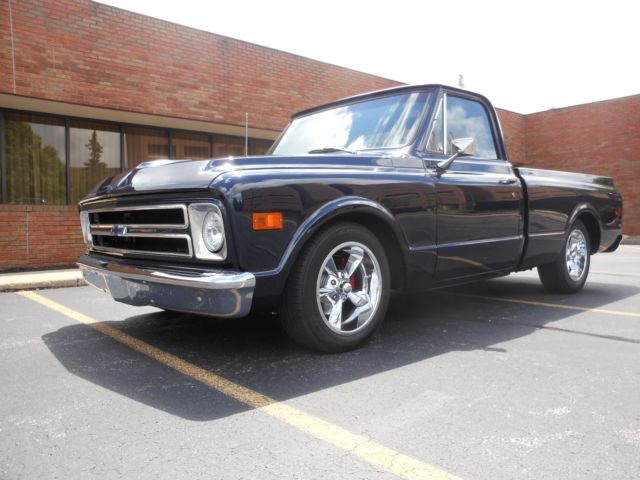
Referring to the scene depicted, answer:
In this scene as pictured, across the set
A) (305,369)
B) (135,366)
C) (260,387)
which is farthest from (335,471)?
(135,366)

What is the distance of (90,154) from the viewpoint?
32.5ft

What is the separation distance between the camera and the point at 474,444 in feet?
6.96

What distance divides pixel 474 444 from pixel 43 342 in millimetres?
3147

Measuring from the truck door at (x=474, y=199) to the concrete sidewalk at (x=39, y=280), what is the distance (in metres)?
5.37

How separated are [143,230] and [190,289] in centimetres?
71

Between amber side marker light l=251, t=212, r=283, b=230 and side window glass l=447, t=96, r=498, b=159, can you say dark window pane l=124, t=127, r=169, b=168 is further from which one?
amber side marker light l=251, t=212, r=283, b=230

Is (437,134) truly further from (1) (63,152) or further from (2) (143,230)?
(1) (63,152)

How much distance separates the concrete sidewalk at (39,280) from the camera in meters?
6.75

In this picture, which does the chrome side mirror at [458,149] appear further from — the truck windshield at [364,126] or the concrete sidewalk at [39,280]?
the concrete sidewalk at [39,280]

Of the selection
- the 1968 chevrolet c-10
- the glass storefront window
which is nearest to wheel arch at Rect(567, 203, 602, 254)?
the 1968 chevrolet c-10

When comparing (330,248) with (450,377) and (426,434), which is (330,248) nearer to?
(450,377)

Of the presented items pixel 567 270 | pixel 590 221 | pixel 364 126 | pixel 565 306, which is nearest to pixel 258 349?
pixel 364 126

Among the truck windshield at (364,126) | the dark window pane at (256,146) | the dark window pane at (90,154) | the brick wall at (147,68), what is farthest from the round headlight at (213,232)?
the dark window pane at (256,146)

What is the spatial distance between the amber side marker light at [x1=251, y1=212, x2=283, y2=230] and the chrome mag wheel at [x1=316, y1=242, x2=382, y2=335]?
16.8 inches
